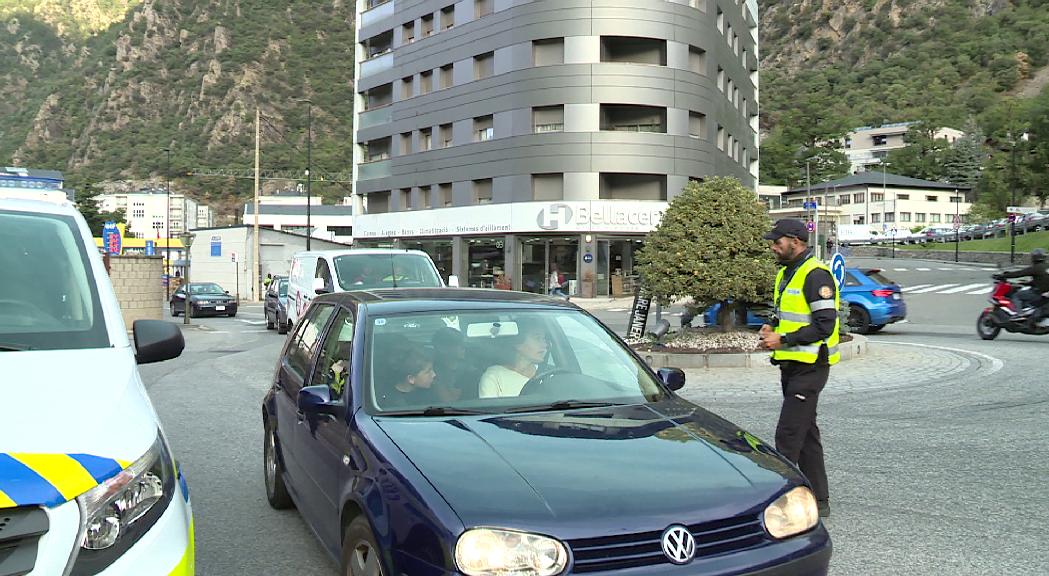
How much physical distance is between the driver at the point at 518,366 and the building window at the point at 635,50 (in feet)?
128

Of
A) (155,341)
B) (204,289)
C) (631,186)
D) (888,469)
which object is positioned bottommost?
(888,469)

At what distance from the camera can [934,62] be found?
15912cm

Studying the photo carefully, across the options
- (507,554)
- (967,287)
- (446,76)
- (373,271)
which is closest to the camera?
(507,554)

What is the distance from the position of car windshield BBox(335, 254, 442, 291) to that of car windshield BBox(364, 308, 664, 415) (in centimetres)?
974

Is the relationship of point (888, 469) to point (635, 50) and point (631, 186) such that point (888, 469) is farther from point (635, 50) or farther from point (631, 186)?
point (635, 50)

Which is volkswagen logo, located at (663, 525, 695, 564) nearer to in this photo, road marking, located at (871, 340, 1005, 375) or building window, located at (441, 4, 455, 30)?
road marking, located at (871, 340, 1005, 375)

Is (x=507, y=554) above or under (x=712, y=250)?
under

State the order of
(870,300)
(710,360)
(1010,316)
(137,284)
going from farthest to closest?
(137,284)
(870,300)
(1010,316)
(710,360)

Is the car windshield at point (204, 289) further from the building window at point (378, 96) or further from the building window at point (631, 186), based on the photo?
the building window at point (378, 96)

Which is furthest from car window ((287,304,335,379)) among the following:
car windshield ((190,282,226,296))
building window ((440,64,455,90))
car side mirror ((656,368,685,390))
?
building window ((440,64,455,90))

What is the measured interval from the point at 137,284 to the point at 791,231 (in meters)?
24.7

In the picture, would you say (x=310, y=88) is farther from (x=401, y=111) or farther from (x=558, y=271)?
(x=558, y=271)

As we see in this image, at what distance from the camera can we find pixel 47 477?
234 cm

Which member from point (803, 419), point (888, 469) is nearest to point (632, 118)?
point (888, 469)
